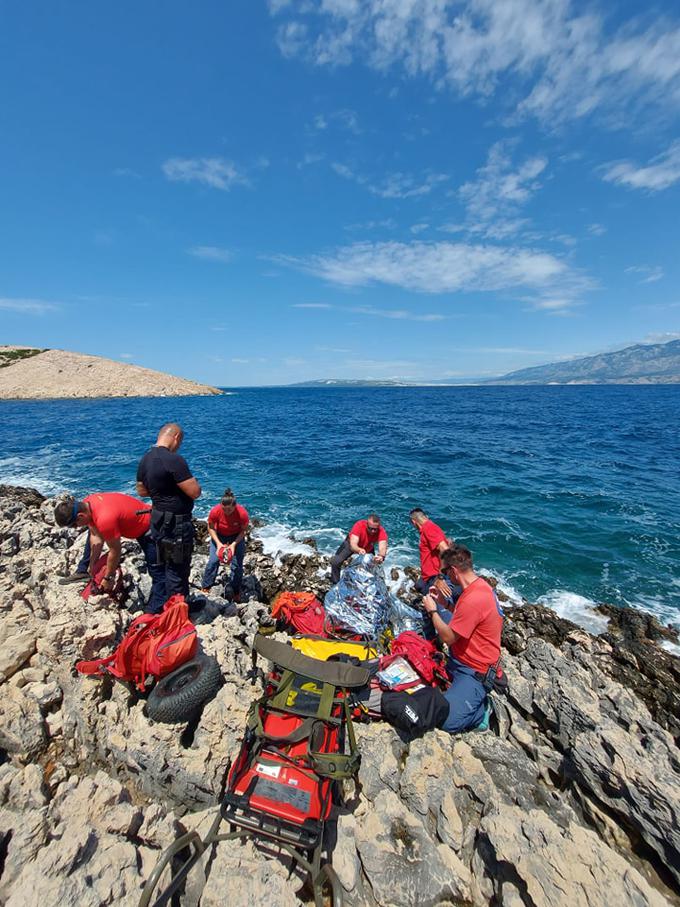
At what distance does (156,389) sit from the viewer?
90688mm

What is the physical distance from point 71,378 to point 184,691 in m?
96.6

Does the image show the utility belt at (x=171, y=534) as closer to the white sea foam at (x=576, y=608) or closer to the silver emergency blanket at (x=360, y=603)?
the silver emergency blanket at (x=360, y=603)

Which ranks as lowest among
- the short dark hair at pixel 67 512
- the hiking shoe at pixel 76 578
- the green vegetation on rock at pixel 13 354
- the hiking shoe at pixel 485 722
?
the hiking shoe at pixel 485 722

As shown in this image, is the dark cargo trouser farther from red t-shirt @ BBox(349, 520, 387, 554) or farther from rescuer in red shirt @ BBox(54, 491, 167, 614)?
red t-shirt @ BBox(349, 520, 387, 554)

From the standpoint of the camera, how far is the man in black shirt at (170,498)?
576 centimetres

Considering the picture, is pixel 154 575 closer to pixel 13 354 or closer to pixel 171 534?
pixel 171 534

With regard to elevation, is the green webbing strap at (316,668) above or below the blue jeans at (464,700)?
above

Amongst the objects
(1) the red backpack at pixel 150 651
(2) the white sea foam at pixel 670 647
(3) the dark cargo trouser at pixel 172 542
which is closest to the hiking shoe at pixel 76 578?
(3) the dark cargo trouser at pixel 172 542

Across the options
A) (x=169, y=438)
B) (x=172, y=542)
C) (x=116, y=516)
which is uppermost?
(x=169, y=438)

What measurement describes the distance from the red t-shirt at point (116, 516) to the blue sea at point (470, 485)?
7.55 m

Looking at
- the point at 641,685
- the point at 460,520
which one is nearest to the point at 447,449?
the point at 460,520

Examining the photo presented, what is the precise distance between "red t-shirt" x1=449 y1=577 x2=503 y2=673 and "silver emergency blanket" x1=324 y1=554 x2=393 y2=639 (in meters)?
2.12

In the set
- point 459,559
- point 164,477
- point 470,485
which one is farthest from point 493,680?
point 470,485

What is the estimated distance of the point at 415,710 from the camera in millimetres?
4258
